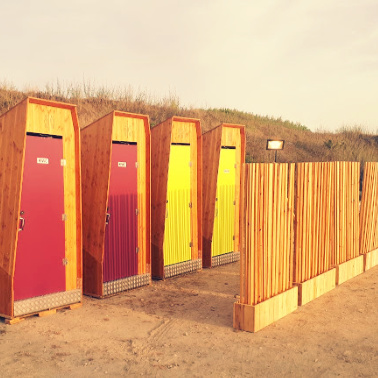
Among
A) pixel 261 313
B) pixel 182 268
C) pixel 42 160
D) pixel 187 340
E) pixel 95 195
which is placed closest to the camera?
pixel 187 340

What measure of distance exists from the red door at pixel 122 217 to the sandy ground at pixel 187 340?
0.51 meters

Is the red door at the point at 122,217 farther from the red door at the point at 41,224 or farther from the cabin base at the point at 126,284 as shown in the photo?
the red door at the point at 41,224

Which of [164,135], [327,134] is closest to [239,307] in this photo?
[164,135]

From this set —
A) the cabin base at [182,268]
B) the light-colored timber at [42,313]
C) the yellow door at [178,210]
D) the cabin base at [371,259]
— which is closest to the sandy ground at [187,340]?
the light-colored timber at [42,313]

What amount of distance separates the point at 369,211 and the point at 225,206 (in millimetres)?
2880

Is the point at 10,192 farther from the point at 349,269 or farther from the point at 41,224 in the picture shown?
the point at 349,269

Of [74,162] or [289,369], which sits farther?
[74,162]

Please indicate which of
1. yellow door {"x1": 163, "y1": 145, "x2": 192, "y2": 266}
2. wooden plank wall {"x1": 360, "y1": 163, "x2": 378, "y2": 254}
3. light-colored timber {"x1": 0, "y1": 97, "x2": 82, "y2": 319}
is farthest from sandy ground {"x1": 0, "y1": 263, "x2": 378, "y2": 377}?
wooden plank wall {"x1": 360, "y1": 163, "x2": 378, "y2": 254}

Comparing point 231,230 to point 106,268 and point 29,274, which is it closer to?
point 106,268

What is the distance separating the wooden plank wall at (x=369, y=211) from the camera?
9555mm

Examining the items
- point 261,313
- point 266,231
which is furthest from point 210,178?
point 261,313

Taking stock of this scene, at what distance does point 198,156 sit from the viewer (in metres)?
9.30

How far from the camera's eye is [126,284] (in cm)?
789

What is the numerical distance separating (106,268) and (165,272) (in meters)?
1.41
